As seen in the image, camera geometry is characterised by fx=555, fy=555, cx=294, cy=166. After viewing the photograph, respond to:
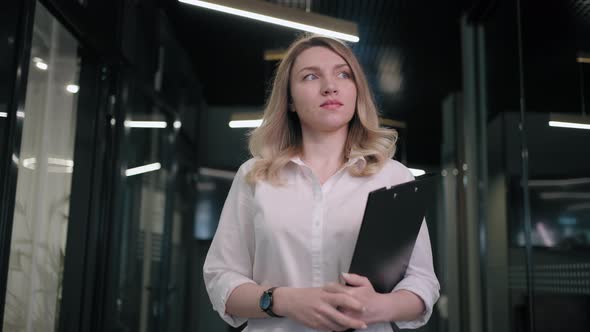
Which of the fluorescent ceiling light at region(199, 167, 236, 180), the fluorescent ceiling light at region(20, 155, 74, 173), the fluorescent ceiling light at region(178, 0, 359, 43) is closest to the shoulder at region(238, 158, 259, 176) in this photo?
the fluorescent ceiling light at region(20, 155, 74, 173)

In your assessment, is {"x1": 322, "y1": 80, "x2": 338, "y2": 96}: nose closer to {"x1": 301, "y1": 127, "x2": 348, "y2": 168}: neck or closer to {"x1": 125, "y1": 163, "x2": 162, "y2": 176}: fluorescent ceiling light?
{"x1": 301, "y1": 127, "x2": 348, "y2": 168}: neck

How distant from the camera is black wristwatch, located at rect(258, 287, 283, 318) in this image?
109 centimetres

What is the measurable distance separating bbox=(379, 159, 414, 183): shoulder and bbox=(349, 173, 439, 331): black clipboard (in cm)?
10

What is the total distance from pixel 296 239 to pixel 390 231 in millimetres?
216

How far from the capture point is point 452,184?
6.68 meters

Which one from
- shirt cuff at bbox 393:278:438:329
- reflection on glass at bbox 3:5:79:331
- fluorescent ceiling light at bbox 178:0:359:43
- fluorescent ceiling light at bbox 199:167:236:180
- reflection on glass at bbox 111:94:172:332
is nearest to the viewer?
shirt cuff at bbox 393:278:438:329

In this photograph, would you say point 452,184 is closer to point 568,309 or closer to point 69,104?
point 568,309

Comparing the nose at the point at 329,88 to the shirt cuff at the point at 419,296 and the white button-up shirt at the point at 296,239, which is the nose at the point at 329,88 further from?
the shirt cuff at the point at 419,296

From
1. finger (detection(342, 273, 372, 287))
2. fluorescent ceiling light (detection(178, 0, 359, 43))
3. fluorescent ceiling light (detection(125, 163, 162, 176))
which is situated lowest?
finger (detection(342, 273, 372, 287))

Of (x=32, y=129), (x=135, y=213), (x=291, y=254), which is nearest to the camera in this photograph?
(x=291, y=254)

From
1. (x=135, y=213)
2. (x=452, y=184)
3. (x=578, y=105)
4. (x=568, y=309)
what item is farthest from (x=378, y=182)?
(x=452, y=184)

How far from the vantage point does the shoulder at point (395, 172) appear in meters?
1.27

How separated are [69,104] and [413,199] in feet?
9.01

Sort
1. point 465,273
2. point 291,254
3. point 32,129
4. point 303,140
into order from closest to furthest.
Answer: point 291,254, point 303,140, point 32,129, point 465,273
